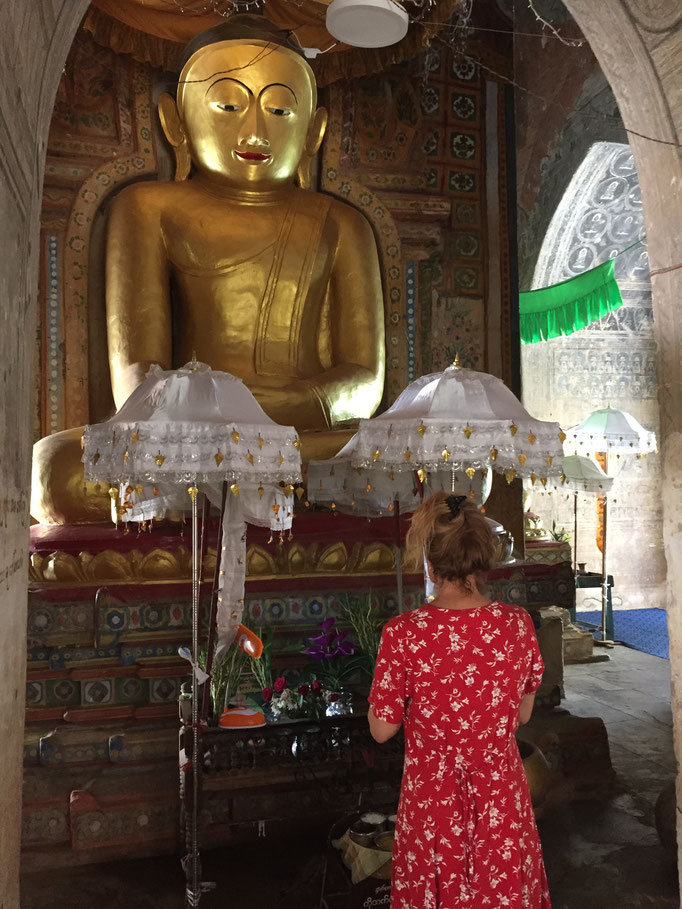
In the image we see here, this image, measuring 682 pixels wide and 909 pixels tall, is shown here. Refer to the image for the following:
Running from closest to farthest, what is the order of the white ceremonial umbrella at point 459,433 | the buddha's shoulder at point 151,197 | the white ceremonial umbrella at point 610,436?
the white ceremonial umbrella at point 459,433, the buddha's shoulder at point 151,197, the white ceremonial umbrella at point 610,436

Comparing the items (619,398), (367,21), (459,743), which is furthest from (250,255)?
(619,398)

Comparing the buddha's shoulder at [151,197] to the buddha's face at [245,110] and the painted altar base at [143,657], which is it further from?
the painted altar base at [143,657]

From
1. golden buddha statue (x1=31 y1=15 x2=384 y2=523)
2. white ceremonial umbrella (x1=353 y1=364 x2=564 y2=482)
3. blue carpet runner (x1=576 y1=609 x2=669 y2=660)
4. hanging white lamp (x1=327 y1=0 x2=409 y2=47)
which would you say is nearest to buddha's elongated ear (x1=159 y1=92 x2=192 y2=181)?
golden buddha statue (x1=31 y1=15 x2=384 y2=523)

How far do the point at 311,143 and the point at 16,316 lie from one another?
4472 mm

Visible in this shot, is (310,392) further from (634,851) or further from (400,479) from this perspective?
(634,851)

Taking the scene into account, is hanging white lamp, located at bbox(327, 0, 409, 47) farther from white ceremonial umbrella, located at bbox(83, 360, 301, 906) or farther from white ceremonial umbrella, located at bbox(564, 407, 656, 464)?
white ceremonial umbrella, located at bbox(564, 407, 656, 464)

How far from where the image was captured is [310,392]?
5.09m

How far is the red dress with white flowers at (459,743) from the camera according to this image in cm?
198

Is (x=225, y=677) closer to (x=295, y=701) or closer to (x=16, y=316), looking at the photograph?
(x=295, y=701)

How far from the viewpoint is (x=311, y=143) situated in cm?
574

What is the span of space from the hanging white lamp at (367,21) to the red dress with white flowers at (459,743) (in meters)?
2.45

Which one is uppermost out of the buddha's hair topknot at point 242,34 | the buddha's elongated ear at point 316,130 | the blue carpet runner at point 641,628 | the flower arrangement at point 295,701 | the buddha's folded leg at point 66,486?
the buddha's hair topknot at point 242,34

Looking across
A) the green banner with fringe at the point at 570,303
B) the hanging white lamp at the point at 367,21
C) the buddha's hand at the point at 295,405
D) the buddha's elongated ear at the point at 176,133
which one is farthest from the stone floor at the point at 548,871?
the green banner with fringe at the point at 570,303

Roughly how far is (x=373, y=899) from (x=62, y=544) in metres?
2.15
